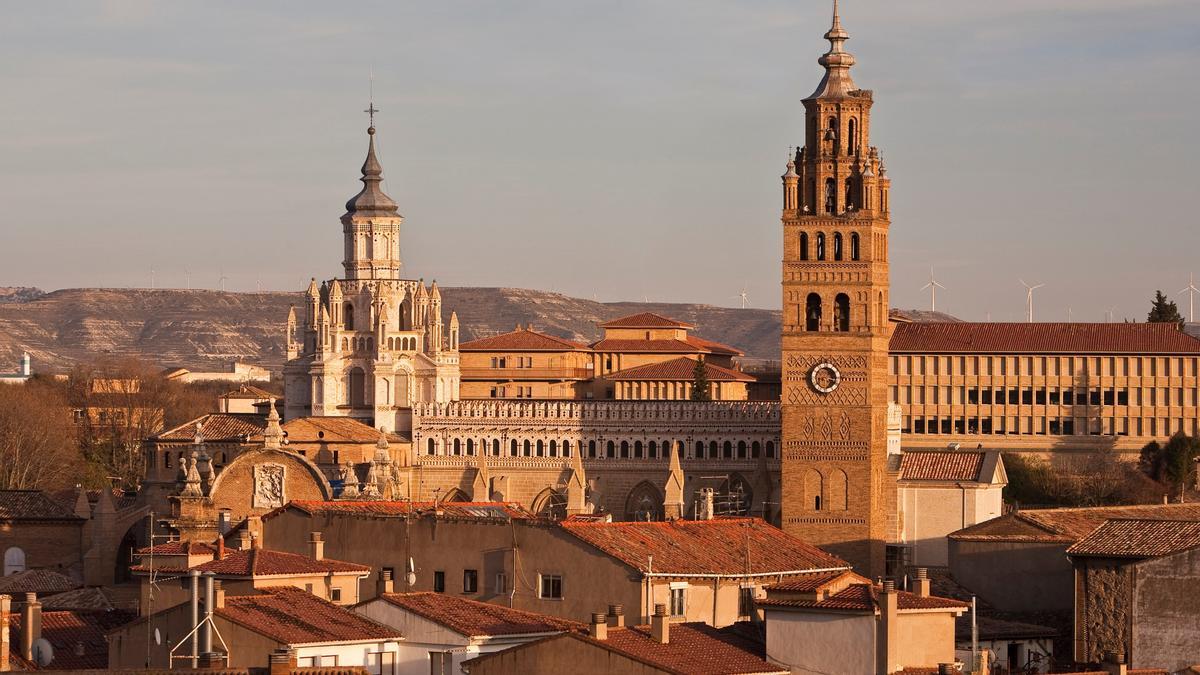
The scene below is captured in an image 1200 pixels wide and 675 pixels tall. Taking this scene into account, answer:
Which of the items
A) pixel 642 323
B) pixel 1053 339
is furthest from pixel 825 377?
pixel 642 323

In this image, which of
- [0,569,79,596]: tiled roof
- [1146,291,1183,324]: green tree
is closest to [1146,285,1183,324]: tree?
[1146,291,1183,324]: green tree

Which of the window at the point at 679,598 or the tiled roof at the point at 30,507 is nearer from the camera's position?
the window at the point at 679,598

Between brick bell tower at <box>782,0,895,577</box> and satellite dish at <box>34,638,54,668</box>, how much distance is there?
142 feet

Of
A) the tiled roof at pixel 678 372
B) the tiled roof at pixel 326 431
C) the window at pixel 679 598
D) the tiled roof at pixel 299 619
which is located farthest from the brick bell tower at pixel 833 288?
the tiled roof at pixel 299 619

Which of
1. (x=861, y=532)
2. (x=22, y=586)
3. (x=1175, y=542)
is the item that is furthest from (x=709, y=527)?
(x=861, y=532)

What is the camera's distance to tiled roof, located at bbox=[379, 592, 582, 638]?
38.8 metres

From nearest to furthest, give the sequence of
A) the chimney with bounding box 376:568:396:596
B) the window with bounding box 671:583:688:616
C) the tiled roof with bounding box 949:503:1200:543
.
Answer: the chimney with bounding box 376:568:396:596 < the window with bounding box 671:583:688:616 < the tiled roof with bounding box 949:503:1200:543

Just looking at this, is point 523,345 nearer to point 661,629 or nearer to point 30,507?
point 30,507

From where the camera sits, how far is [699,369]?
11025 cm

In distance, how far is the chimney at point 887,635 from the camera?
3581cm

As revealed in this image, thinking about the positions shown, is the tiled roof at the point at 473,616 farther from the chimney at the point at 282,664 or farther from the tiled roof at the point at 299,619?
the chimney at the point at 282,664

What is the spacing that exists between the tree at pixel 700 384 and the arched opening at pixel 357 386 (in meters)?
13.7

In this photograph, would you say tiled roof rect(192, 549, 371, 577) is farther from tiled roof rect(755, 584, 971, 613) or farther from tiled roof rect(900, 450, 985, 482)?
tiled roof rect(900, 450, 985, 482)

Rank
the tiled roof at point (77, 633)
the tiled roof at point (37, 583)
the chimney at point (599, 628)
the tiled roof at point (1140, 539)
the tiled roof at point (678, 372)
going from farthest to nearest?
the tiled roof at point (678, 372), the tiled roof at point (37, 583), the tiled roof at point (1140, 539), the tiled roof at point (77, 633), the chimney at point (599, 628)
